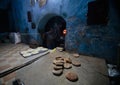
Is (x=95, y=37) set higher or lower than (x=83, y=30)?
lower

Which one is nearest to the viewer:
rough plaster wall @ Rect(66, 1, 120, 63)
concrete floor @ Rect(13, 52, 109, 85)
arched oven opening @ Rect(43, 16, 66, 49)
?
concrete floor @ Rect(13, 52, 109, 85)

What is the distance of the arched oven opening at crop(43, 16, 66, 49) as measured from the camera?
5383 millimetres

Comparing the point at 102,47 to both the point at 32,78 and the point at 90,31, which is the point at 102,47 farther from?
the point at 32,78

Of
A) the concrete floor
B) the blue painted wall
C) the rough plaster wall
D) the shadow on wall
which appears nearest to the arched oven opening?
the shadow on wall

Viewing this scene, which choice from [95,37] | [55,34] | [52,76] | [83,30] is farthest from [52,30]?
[52,76]

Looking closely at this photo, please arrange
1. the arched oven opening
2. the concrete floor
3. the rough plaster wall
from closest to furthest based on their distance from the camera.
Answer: the concrete floor → the rough plaster wall → the arched oven opening

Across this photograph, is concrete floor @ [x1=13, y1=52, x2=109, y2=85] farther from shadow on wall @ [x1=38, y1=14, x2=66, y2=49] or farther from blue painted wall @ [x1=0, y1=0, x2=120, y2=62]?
shadow on wall @ [x1=38, y1=14, x2=66, y2=49]

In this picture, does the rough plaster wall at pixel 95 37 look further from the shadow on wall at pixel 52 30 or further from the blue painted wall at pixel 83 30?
the shadow on wall at pixel 52 30

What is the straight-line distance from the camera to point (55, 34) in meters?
5.48

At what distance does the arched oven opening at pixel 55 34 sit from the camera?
17.7 ft

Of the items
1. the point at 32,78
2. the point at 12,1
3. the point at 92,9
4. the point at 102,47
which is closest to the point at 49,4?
the point at 92,9

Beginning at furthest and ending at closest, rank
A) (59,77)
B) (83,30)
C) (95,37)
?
(83,30) → (95,37) → (59,77)

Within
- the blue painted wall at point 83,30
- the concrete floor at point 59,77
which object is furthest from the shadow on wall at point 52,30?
the concrete floor at point 59,77

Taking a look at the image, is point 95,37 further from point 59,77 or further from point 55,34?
point 55,34
